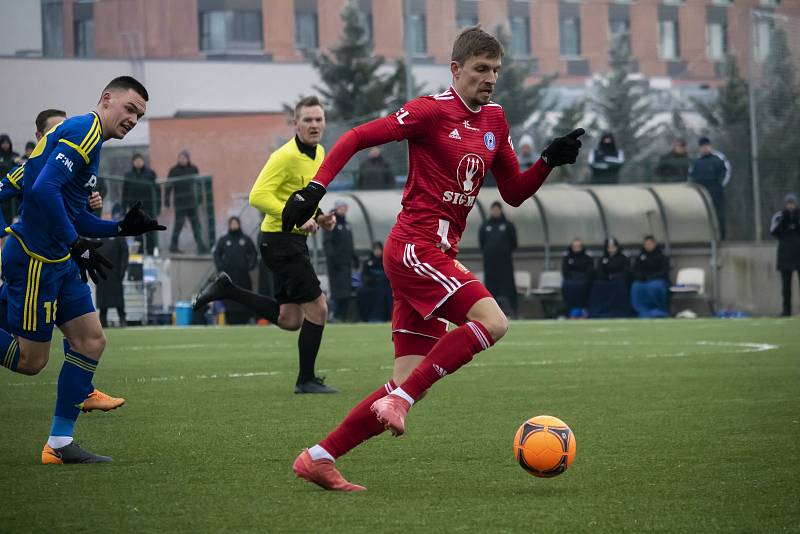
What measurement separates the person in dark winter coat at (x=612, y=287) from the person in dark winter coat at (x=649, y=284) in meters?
0.18

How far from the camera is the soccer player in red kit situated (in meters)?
6.04

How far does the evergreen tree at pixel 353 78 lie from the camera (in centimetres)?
3988

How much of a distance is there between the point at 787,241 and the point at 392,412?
21.1 m

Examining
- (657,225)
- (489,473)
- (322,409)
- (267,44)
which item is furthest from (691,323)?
(267,44)

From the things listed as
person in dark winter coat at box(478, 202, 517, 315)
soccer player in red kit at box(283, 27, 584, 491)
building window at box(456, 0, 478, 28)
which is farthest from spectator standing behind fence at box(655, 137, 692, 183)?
soccer player in red kit at box(283, 27, 584, 491)

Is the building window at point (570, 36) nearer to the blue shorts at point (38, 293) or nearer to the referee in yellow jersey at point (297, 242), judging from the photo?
the referee in yellow jersey at point (297, 242)

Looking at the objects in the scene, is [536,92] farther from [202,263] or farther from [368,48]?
[202,263]

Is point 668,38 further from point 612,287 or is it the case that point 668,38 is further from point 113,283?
point 113,283

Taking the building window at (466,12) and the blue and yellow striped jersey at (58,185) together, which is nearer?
the blue and yellow striped jersey at (58,185)

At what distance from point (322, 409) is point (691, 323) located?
14.4 m

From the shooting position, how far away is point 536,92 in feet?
136

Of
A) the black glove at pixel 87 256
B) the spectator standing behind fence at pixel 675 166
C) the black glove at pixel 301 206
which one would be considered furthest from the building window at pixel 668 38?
the black glove at pixel 301 206

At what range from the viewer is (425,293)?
6.38 meters

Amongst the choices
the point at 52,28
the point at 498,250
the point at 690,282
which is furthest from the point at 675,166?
the point at 52,28
